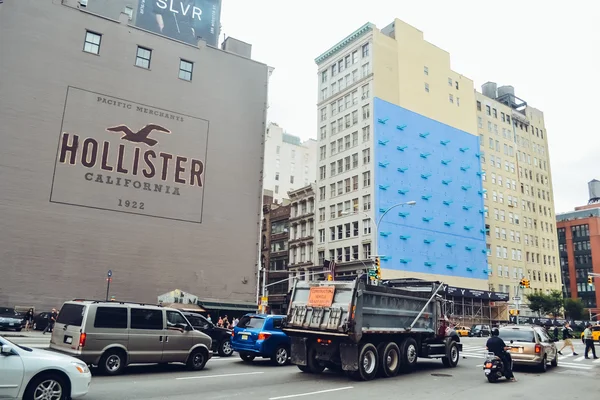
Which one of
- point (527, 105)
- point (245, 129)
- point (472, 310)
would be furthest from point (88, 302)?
point (527, 105)

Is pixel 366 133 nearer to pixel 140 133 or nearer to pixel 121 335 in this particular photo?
pixel 140 133

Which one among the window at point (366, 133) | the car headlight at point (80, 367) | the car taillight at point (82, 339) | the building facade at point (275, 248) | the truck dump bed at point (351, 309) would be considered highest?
the window at point (366, 133)

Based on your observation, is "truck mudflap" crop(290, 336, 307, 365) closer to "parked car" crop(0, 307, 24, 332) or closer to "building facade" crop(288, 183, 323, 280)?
"parked car" crop(0, 307, 24, 332)

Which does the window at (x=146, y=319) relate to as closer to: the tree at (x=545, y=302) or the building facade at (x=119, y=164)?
the building facade at (x=119, y=164)

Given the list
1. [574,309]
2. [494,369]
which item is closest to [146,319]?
[494,369]

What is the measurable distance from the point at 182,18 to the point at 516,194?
64914 millimetres

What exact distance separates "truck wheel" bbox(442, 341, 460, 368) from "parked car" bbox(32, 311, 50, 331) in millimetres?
24889

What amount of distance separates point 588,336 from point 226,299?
82.9 ft

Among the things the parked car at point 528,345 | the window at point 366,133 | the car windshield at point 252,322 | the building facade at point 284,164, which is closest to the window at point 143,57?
the car windshield at point 252,322

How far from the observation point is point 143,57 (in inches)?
1490

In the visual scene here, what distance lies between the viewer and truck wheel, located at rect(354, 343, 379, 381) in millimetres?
→ 13656

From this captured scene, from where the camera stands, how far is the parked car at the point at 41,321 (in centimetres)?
2958

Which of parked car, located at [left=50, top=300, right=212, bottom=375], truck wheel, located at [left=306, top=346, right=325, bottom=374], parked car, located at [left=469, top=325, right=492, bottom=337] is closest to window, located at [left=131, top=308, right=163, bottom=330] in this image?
parked car, located at [left=50, top=300, right=212, bottom=375]

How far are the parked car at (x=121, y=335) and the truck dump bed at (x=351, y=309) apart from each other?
3.43 metres
